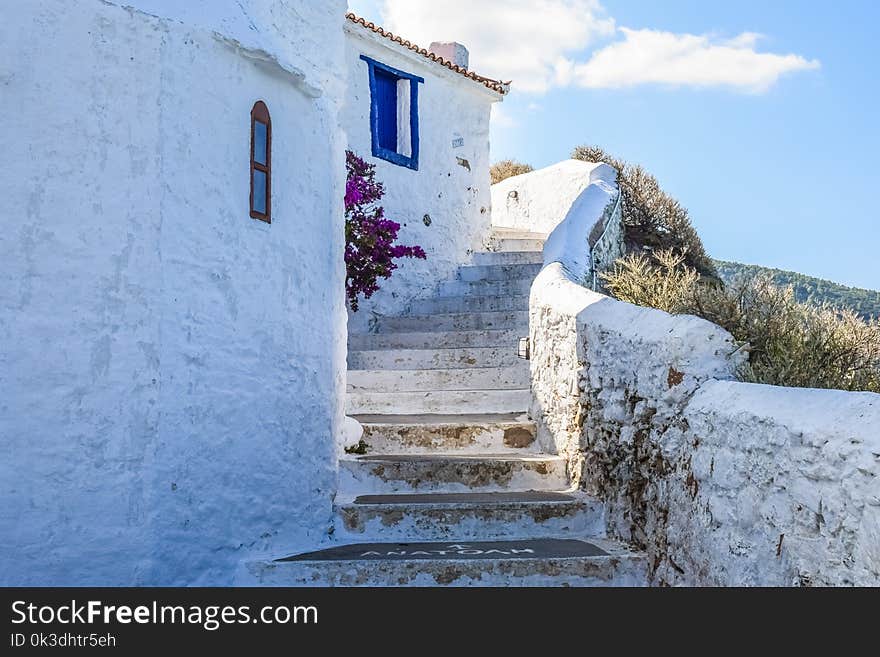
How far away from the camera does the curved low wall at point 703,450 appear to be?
9.68 ft

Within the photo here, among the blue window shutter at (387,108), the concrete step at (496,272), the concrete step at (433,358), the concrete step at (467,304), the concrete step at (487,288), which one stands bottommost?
the concrete step at (433,358)

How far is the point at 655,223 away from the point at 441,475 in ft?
28.5

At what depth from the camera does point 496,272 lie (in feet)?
36.1

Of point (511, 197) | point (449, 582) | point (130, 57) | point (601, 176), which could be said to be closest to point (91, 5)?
point (130, 57)

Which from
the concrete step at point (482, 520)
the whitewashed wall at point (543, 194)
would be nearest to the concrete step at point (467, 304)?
the whitewashed wall at point (543, 194)

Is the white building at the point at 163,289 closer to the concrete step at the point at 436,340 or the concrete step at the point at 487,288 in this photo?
the concrete step at the point at 436,340

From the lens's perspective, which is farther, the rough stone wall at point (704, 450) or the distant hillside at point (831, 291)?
the distant hillside at point (831, 291)

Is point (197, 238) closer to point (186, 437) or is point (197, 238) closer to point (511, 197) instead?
point (186, 437)

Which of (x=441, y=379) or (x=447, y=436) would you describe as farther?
(x=441, y=379)

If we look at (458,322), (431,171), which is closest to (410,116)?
(431,171)

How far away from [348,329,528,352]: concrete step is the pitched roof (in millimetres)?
3594

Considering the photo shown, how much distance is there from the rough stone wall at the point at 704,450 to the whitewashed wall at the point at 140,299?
1.93 metres

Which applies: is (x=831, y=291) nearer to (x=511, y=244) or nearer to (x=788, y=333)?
(x=511, y=244)

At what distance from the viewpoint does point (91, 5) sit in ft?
13.7
